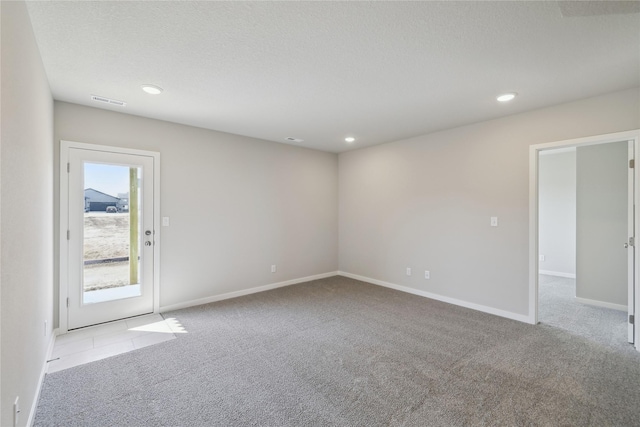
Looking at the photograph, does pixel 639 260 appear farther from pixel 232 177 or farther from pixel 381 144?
pixel 232 177

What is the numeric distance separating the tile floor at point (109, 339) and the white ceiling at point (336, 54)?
2.54 meters

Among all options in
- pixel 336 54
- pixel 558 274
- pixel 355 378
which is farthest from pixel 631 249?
pixel 558 274

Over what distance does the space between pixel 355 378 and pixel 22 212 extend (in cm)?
254

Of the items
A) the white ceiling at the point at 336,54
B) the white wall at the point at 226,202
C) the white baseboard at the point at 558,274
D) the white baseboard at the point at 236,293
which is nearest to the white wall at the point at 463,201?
the white ceiling at the point at 336,54

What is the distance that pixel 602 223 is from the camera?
4.09m

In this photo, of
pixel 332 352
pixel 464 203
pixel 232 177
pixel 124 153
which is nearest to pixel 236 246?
pixel 232 177

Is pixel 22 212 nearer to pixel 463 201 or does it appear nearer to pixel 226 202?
pixel 226 202

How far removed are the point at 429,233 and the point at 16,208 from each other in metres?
4.46

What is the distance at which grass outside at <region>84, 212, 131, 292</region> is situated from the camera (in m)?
3.32

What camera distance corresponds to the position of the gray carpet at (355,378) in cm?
191

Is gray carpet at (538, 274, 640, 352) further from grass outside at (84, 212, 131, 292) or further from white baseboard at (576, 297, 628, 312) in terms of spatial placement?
grass outside at (84, 212, 131, 292)

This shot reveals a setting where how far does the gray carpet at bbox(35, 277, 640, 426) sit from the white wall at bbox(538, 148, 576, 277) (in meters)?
3.48

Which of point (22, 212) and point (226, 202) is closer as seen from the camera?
point (22, 212)

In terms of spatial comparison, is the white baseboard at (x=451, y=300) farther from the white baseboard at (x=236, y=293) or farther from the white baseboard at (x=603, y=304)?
the white baseboard at (x=603, y=304)
